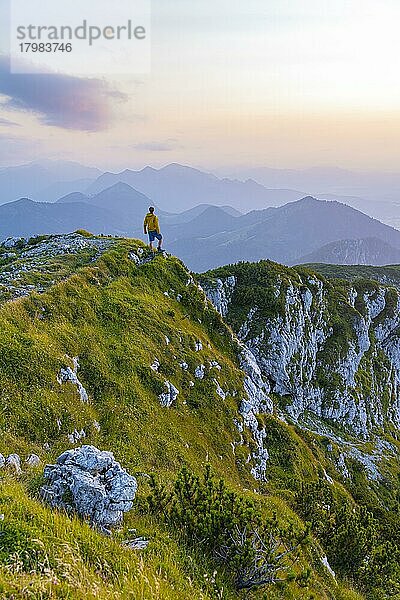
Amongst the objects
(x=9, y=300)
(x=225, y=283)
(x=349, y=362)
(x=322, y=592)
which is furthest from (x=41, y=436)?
(x=349, y=362)

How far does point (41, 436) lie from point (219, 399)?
774 inches

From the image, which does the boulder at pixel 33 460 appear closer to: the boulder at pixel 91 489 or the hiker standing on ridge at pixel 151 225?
the boulder at pixel 91 489

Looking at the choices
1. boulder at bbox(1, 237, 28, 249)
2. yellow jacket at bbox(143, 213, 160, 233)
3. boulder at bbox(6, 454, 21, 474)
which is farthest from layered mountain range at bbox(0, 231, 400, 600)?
yellow jacket at bbox(143, 213, 160, 233)

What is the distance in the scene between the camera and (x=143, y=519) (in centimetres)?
1177

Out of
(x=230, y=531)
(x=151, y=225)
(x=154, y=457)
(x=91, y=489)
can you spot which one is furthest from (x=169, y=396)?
(x=151, y=225)

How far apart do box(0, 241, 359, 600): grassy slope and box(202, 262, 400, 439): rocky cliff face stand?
26.8 metres

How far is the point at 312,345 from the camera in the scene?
8606 cm

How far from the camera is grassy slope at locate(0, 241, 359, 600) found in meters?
7.92

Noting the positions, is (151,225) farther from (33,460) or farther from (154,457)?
(33,460)

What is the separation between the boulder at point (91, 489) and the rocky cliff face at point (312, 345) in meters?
60.4

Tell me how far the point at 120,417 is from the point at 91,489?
12.8 m

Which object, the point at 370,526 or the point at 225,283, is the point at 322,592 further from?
the point at 225,283

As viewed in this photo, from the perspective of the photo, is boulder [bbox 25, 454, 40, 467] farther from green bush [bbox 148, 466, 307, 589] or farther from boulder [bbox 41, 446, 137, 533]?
green bush [bbox 148, 466, 307, 589]

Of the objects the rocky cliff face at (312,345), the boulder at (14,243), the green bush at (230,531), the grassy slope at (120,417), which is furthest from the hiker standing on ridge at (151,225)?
the rocky cliff face at (312,345)
